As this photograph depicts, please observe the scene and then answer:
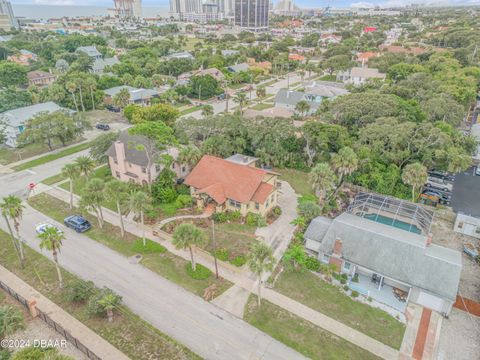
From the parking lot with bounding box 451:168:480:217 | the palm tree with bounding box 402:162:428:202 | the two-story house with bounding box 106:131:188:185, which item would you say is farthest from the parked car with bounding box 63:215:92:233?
the parking lot with bounding box 451:168:480:217

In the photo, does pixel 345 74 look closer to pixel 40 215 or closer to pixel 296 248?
pixel 296 248

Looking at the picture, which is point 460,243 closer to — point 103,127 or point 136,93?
point 103,127

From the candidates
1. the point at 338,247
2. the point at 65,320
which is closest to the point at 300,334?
the point at 338,247

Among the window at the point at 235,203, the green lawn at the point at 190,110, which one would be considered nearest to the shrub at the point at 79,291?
the window at the point at 235,203

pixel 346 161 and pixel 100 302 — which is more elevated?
pixel 346 161

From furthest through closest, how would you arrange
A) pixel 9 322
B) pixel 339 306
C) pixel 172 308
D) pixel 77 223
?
pixel 77 223 < pixel 339 306 < pixel 172 308 < pixel 9 322

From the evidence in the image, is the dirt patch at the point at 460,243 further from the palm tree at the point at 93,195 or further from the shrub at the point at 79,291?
the palm tree at the point at 93,195

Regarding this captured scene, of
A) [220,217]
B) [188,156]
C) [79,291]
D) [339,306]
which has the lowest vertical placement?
[339,306]
